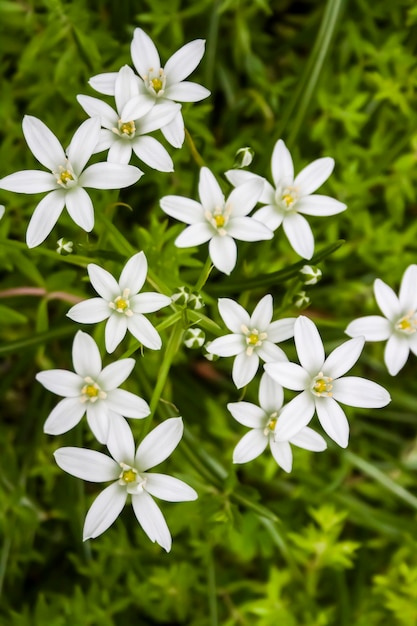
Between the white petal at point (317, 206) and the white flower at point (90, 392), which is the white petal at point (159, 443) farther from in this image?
the white petal at point (317, 206)

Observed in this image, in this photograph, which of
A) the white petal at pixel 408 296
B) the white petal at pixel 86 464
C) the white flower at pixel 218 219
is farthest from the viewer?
the white petal at pixel 408 296

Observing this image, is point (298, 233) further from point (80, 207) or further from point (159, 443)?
point (159, 443)

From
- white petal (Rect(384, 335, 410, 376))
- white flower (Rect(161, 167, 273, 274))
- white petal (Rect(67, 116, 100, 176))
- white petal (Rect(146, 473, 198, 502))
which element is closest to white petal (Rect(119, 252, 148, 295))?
white flower (Rect(161, 167, 273, 274))

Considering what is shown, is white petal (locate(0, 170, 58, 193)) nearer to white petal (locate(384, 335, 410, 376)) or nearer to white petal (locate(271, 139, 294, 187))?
white petal (locate(271, 139, 294, 187))

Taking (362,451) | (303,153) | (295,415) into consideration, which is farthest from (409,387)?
(295,415)

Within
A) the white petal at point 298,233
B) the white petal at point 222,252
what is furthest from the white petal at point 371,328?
the white petal at point 222,252

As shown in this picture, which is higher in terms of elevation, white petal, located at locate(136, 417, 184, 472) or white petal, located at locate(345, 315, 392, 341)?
white petal, located at locate(345, 315, 392, 341)

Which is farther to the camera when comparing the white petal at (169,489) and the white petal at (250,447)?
the white petal at (250,447)
